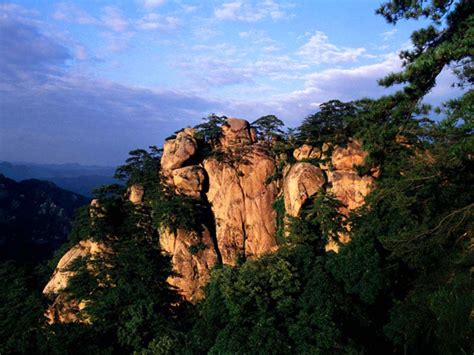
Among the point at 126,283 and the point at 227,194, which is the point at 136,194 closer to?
the point at 227,194

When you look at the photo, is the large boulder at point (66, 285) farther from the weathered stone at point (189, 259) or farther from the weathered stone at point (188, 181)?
the weathered stone at point (188, 181)

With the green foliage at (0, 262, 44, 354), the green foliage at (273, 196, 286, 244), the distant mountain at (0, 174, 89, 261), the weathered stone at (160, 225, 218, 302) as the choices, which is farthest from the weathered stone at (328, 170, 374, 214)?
the distant mountain at (0, 174, 89, 261)

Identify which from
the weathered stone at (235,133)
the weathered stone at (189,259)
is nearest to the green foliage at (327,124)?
the weathered stone at (235,133)

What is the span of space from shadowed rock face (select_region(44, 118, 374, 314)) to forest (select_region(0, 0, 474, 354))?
117 centimetres

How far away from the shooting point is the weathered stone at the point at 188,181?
35.0 m

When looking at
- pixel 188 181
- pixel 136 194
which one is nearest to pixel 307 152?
pixel 188 181

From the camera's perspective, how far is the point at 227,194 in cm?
3572

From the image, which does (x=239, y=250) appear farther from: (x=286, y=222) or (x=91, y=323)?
(x=91, y=323)

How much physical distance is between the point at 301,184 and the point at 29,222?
89104 mm

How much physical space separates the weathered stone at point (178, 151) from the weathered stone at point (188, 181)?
1069 millimetres

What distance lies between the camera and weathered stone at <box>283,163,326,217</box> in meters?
29.8

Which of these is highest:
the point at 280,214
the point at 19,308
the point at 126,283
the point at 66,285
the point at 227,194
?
the point at 227,194

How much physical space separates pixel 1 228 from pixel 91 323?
234 ft

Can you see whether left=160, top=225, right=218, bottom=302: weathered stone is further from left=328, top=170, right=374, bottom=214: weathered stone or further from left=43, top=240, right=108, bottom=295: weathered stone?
left=328, top=170, right=374, bottom=214: weathered stone
